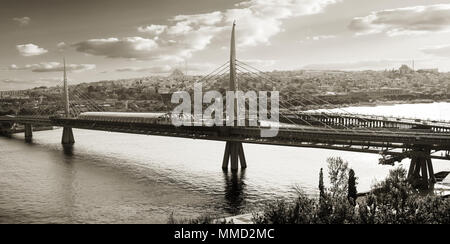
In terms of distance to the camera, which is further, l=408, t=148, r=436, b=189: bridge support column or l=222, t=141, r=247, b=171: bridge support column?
l=222, t=141, r=247, b=171: bridge support column

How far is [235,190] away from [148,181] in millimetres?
9692

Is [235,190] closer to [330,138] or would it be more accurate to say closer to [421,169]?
[330,138]

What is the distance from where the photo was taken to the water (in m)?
33.5

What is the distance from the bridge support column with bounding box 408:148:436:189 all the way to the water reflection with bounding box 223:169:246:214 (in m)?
13.3

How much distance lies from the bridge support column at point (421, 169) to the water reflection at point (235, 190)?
1330 centimetres

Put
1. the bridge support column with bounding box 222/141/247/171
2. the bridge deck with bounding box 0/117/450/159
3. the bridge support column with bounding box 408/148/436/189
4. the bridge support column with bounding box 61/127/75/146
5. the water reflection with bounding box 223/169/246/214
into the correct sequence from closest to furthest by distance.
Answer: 1. the water reflection with bounding box 223/169/246/214
2. the bridge support column with bounding box 408/148/436/189
3. the bridge deck with bounding box 0/117/450/159
4. the bridge support column with bounding box 222/141/247/171
5. the bridge support column with bounding box 61/127/75/146

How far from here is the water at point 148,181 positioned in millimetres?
33531

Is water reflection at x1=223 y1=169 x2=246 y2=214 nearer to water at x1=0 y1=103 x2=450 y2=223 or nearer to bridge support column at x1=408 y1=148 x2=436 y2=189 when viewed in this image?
water at x1=0 y1=103 x2=450 y2=223

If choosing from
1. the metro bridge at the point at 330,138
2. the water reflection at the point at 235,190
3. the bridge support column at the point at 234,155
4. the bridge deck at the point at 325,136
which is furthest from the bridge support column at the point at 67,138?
the water reflection at the point at 235,190

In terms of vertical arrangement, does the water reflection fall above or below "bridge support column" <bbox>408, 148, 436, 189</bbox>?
below

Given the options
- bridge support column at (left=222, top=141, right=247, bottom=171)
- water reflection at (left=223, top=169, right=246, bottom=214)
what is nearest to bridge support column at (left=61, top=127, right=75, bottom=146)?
bridge support column at (left=222, top=141, right=247, bottom=171)

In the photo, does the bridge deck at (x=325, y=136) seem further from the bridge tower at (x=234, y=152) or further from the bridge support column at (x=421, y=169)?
the bridge tower at (x=234, y=152)

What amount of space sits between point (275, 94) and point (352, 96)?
69925 millimetres
